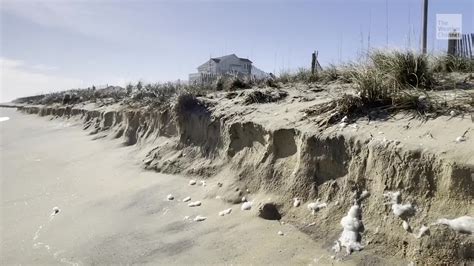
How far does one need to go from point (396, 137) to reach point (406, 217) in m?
0.67

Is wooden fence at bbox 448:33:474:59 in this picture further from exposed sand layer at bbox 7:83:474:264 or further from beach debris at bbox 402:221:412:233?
beach debris at bbox 402:221:412:233

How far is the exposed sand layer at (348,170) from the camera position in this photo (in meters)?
2.62

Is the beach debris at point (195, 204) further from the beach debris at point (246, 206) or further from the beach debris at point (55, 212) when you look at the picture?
the beach debris at point (55, 212)

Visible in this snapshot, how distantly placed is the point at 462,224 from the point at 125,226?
2.91 metres

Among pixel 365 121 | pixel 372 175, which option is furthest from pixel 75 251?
pixel 365 121

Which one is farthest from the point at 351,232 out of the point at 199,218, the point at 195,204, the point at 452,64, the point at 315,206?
the point at 452,64

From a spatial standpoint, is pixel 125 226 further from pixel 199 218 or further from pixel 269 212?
pixel 269 212

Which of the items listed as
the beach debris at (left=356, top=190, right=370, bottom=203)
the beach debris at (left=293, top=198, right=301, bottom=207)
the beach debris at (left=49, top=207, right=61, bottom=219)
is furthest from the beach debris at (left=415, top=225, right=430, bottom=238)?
the beach debris at (left=49, top=207, right=61, bottom=219)

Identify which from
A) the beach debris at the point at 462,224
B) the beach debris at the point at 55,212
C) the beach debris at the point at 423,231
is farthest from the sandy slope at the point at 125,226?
the beach debris at the point at 462,224

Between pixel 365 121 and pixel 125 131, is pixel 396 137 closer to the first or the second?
pixel 365 121

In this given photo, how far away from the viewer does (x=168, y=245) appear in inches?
136

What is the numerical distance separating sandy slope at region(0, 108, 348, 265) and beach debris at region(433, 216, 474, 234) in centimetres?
83

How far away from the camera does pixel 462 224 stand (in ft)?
8.04

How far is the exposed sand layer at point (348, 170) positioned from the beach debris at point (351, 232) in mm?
10
